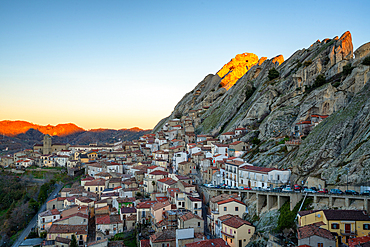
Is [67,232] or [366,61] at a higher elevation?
[366,61]

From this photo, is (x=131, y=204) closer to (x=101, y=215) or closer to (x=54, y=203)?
(x=101, y=215)

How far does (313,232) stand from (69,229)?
3367 cm

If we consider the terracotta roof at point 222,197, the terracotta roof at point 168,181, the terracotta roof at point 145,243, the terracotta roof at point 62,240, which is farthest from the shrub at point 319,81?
the terracotta roof at point 62,240

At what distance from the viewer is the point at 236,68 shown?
139 metres

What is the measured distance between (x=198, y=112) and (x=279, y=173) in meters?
67.4

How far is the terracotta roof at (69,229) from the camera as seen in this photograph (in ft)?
146

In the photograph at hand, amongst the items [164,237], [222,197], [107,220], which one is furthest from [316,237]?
[107,220]

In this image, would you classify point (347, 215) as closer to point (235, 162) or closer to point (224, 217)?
point (224, 217)

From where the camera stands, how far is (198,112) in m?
109

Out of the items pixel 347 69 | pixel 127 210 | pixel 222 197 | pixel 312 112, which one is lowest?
pixel 127 210

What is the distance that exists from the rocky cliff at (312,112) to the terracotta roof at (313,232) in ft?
25.1

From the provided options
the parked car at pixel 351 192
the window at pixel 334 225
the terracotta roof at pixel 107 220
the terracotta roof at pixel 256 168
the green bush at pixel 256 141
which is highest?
the green bush at pixel 256 141

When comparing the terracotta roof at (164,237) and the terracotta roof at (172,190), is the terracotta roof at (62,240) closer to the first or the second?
the terracotta roof at (164,237)

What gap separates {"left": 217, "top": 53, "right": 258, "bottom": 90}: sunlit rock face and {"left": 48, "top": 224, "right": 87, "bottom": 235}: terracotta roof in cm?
8786
